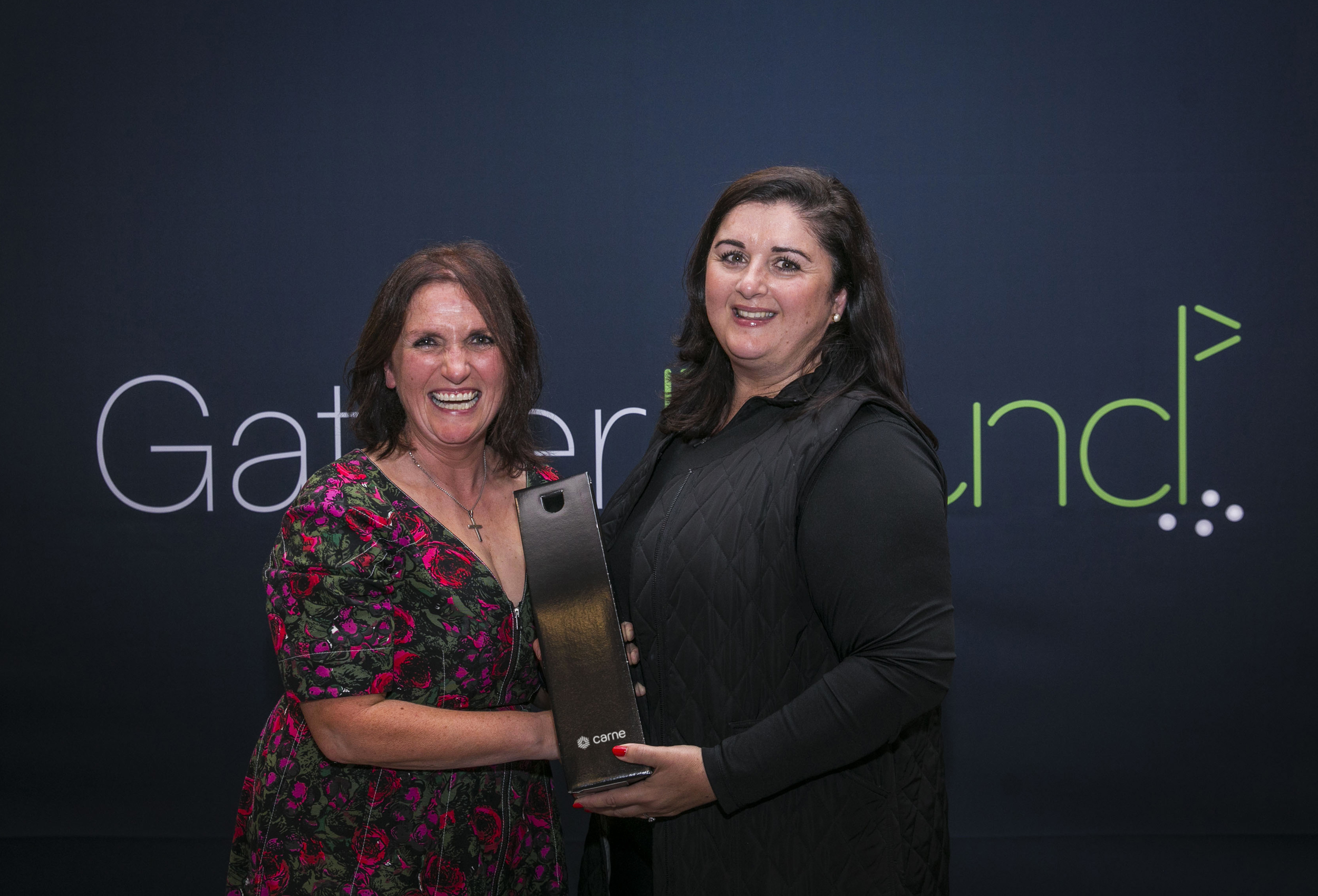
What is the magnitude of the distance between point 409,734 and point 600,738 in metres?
0.30

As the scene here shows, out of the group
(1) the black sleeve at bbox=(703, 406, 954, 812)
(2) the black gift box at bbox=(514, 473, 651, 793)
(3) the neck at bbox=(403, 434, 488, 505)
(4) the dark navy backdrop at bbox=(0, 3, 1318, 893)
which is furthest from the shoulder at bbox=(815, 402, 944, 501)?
(4) the dark navy backdrop at bbox=(0, 3, 1318, 893)

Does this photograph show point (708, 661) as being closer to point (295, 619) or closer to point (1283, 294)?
point (295, 619)

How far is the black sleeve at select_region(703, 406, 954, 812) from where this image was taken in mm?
1179

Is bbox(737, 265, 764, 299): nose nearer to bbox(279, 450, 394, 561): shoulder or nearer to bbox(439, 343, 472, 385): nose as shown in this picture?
bbox(439, 343, 472, 385): nose

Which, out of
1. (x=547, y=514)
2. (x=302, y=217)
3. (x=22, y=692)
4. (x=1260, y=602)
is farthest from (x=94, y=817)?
(x=1260, y=602)

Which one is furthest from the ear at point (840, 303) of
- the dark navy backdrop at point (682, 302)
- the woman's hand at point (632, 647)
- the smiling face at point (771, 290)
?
the dark navy backdrop at point (682, 302)

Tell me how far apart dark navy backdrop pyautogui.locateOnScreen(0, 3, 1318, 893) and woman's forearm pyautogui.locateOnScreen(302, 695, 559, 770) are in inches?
59.7

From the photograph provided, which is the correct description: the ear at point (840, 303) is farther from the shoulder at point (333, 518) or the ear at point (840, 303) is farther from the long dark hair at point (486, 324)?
the shoulder at point (333, 518)

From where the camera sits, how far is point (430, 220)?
9.29ft

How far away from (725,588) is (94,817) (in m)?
2.67

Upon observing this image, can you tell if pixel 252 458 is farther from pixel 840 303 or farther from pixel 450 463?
pixel 840 303

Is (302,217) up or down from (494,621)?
up

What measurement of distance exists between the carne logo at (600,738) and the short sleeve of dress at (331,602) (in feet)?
1.02

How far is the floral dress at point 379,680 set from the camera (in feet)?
4.33
